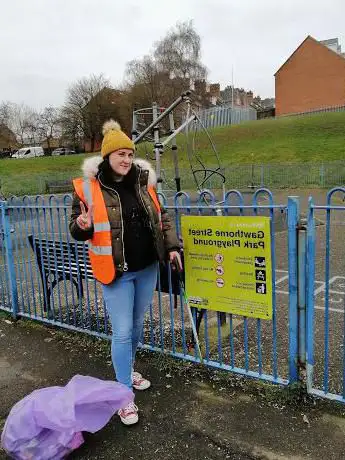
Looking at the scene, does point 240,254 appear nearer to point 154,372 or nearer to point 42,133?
point 154,372

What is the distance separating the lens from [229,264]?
3.08m

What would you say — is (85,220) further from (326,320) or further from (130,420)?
(326,320)

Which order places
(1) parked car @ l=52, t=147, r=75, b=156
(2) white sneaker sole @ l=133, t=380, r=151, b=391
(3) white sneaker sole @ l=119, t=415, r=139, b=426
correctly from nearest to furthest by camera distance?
(3) white sneaker sole @ l=119, t=415, r=139, b=426, (2) white sneaker sole @ l=133, t=380, r=151, b=391, (1) parked car @ l=52, t=147, r=75, b=156

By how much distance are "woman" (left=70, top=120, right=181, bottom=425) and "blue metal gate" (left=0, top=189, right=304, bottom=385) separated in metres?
0.51

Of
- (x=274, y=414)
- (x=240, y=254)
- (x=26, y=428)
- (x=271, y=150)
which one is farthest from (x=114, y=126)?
(x=271, y=150)

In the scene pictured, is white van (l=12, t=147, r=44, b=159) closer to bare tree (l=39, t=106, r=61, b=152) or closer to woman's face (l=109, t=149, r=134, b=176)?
bare tree (l=39, t=106, r=61, b=152)

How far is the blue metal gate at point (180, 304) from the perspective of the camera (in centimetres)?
295

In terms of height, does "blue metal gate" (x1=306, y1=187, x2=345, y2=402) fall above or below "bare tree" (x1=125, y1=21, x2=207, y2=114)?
below

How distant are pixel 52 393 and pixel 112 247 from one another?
950 millimetres

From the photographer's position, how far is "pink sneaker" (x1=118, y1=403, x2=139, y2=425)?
2818mm

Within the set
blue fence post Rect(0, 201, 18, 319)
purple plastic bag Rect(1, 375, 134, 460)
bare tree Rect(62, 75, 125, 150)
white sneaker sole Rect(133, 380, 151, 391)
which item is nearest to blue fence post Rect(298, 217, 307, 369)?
white sneaker sole Rect(133, 380, 151, 391)

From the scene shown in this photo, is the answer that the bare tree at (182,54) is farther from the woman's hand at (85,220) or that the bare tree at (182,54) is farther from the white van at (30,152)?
the woman's hand at (85,220)

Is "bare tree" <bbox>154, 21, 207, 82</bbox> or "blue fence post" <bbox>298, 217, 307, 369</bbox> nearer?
"blue fence post" <bbox>298, 217, 307, 369</bbox>

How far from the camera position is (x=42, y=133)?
5628cm
